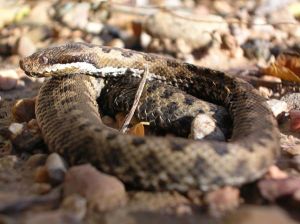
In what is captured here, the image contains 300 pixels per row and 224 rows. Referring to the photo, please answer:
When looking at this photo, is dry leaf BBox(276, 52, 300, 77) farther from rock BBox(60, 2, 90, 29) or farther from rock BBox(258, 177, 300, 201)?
rock BBox(60, 2, 90, 29)

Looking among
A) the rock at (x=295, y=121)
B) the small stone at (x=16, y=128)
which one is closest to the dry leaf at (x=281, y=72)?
the rock at (x=295, y=121)

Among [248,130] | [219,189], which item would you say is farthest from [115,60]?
[219,189]

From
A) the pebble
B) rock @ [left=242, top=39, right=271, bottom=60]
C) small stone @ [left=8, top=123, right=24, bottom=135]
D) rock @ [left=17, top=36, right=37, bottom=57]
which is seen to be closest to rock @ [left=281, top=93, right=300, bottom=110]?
the pebble

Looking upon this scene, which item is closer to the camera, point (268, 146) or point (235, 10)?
point (268, 146)

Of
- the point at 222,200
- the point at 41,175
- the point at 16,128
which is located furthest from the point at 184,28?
the point at 222,200

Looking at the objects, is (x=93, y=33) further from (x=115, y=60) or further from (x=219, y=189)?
(x=219, y=189)
